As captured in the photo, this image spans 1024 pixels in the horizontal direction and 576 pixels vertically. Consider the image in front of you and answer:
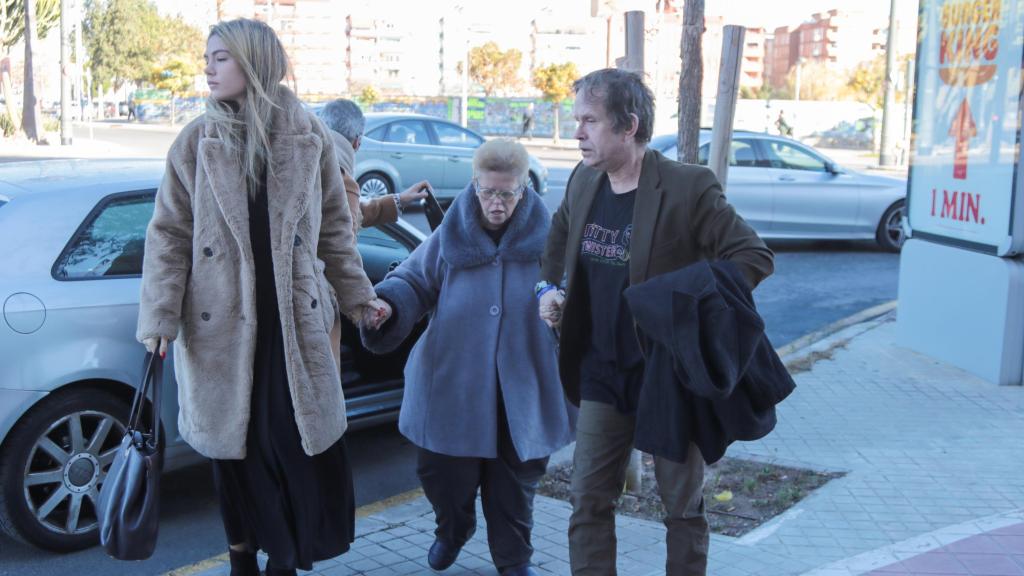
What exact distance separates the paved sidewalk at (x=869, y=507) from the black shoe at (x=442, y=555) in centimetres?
6

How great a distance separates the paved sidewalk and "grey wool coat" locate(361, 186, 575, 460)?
2.01ft

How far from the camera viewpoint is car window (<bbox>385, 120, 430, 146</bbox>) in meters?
16.7

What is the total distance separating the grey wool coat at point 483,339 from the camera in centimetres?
386

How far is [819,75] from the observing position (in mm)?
92062

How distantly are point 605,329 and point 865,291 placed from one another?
8515 millimetres

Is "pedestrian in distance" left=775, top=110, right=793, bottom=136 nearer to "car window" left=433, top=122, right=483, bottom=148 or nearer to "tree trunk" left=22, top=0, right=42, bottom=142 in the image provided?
"car window" left=433, top=122, right=483, bottom=148

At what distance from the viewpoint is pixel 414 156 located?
1683cm

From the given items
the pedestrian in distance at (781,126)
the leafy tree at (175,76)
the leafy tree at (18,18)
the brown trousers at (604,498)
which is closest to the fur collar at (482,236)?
the brown trousers at (604,498)

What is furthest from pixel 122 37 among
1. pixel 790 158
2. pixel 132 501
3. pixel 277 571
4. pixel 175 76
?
pixel 132 501

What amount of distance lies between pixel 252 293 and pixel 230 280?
0.08 metres

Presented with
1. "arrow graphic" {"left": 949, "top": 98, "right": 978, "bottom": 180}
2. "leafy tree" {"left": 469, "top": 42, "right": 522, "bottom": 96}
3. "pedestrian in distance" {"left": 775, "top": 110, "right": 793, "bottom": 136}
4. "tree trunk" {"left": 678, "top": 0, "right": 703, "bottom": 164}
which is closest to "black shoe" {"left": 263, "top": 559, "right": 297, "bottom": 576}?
"tree trunk" {"left": 678, "top": 0, "right": 703, "bottom": 164}

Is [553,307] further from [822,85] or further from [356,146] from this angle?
[822,85]

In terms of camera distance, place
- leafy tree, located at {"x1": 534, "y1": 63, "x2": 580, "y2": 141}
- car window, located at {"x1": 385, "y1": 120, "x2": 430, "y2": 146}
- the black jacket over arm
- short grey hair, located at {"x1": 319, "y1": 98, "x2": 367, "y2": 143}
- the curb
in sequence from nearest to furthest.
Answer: the black jacket over arm < short grey hair, located at {"x1": 319, "y1": 98, "x2": 367, "y2": 143} < the curb < car window, located at {"x1": 385, "y1": 120, "x2": 430, "y2": 146} < leafy tree, located at {"x1": 534, "y1": 63, "x2": 580, "y2": 141}

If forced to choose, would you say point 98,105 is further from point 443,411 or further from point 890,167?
point 443,411
